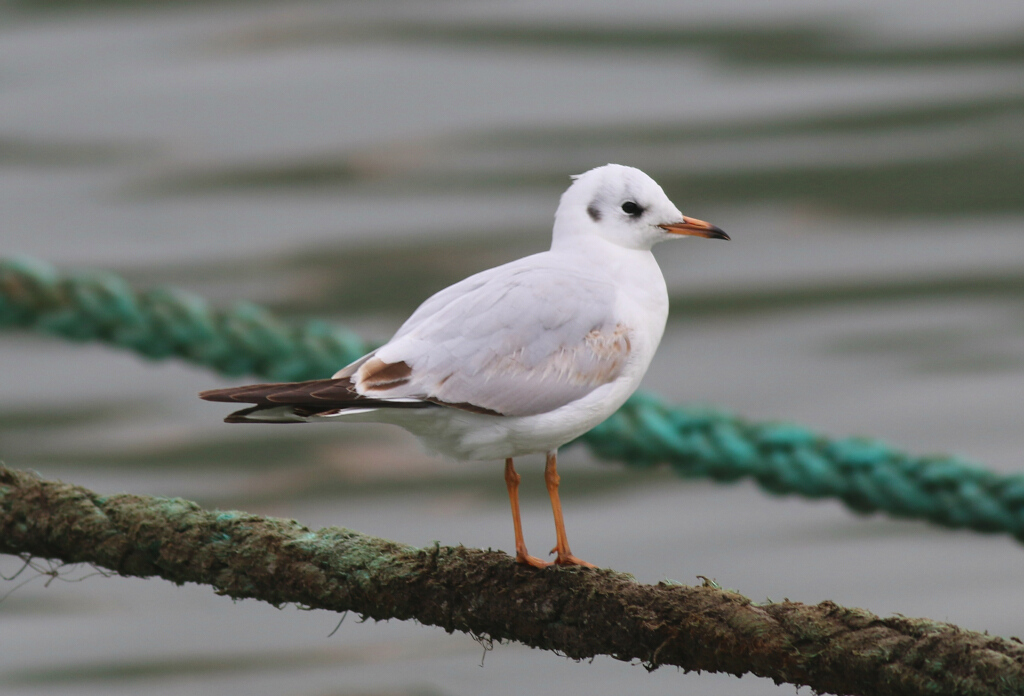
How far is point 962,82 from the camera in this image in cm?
527

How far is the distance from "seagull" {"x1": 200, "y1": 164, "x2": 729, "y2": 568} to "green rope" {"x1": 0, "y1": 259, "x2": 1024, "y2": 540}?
2.57 feet

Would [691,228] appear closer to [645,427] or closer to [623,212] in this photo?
[623,212]

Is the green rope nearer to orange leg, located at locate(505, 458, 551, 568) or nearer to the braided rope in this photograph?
the braided rope

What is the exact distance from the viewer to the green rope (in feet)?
7.10

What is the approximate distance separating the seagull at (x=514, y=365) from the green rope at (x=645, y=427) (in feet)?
2.57

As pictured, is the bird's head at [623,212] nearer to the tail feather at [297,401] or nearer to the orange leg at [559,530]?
the orange leg at [559,530]

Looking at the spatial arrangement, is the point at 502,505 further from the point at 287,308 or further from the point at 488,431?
the point at 488,431

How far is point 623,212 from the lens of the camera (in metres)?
1.54

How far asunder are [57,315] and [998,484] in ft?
5.23

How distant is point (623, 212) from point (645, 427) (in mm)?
801

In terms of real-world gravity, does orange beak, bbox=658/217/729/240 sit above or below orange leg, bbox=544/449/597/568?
above

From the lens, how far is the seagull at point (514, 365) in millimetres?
1297

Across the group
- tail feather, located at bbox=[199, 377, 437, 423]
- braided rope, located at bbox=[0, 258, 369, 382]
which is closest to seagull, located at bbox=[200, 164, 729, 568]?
tail feather, located at bbox=[199, 377, 437, 423]

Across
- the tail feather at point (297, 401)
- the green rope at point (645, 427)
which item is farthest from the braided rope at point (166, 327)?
the tail feather at point (297, 401)
